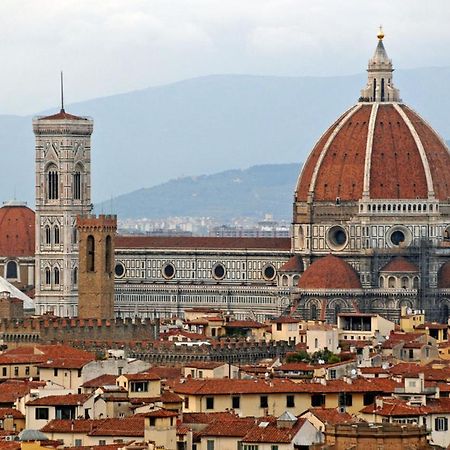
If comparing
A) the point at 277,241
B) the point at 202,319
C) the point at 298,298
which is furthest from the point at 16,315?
the point at 277,241

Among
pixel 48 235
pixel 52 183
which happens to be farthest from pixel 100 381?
pixel 52 183

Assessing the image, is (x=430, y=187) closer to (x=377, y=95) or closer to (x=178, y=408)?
(x=377, y=95)

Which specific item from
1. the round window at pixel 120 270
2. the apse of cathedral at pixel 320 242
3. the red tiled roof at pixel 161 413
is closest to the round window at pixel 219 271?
the apse of cathedral at pixel 320 242

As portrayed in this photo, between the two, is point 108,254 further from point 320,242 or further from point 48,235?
point 48,235

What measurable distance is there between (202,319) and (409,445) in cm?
6963

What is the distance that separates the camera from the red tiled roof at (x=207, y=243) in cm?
17075

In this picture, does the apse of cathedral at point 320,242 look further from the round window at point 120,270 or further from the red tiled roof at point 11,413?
the red tiled roof at point 11,413

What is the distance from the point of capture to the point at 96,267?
148 meters

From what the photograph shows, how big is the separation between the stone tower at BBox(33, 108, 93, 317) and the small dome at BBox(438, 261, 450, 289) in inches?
845

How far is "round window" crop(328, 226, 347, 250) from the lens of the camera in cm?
16612

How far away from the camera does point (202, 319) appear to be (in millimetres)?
132875

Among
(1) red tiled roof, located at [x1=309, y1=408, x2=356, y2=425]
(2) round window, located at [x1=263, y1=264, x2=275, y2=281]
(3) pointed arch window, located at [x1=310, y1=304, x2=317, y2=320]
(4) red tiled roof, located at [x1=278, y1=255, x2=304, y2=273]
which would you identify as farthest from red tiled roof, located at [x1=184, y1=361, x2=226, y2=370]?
(2) round window, located at [x1=263, y1=264, x2=275, y2=281]

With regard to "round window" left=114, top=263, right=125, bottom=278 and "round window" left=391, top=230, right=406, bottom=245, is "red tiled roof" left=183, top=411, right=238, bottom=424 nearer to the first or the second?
"round window" left=391, top=230, right=406, bottom=245

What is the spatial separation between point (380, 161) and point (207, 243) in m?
13.2
